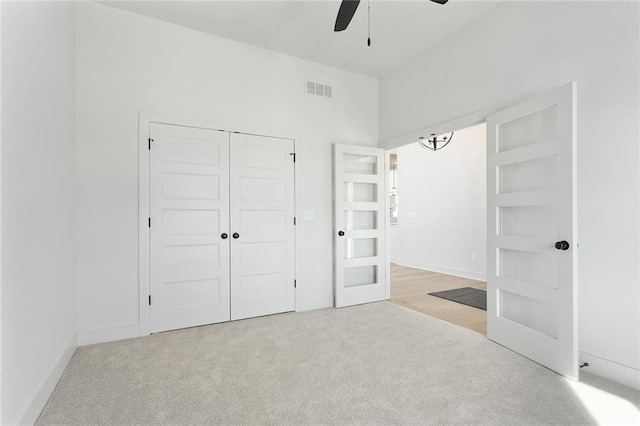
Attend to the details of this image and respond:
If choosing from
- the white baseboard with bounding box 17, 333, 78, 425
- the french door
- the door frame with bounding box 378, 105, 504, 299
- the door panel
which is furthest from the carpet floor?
the door frame with bounding box 378, 105, 504, 299

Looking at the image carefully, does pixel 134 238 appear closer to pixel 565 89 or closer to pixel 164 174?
pixel 164 174

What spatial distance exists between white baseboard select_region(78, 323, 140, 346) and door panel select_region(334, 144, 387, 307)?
2282 mm

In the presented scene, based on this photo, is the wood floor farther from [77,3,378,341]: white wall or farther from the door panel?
[77,3,378,341]: white wall

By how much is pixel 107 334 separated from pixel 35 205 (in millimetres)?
1643

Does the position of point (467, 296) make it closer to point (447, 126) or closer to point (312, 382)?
point (447, 126)

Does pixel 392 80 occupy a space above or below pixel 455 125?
above

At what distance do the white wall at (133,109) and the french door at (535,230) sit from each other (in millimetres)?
2087

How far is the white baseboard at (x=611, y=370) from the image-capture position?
7.04 ft

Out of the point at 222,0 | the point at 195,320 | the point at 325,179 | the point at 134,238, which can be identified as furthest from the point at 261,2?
the point at 195,320

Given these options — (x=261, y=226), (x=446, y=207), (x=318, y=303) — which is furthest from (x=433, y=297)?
(x=261, y=226)

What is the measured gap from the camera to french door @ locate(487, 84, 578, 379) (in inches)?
89.7

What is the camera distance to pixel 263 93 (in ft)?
12.6

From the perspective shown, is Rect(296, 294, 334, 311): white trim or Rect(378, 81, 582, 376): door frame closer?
Rect(378, 81, 582, 376): door frame

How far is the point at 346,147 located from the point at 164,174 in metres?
2.23
